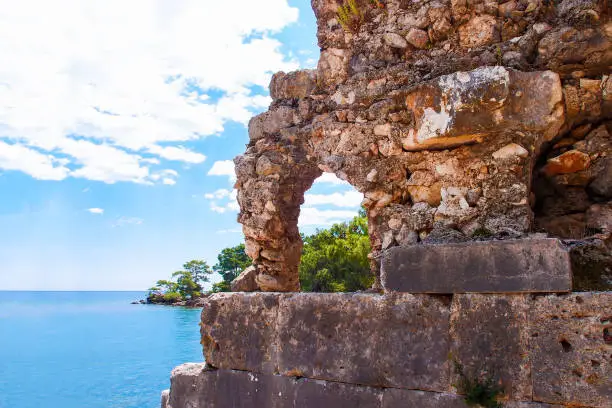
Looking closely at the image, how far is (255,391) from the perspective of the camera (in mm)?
3166

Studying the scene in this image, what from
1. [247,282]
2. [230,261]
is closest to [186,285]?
[230,261]

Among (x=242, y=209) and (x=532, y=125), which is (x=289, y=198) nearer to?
(x=242, y=209)

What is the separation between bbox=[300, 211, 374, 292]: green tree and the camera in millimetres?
16875

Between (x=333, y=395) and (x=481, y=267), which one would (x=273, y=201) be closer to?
(x=333, y=395)

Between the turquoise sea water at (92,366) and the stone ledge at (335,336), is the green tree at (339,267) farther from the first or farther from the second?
the stone ledge at (335,336)

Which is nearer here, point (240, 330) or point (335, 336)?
point (335, 336)

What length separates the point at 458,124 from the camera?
3486 millimetres

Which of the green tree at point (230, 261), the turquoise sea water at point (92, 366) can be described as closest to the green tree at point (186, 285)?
the green tree at point (230, 261)

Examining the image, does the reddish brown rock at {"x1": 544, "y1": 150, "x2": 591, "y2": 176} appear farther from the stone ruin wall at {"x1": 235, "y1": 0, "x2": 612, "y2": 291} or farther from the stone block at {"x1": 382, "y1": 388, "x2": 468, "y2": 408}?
the stone block at {"x1": 382, "y1": 388, "x2": 468, "y2": 408}

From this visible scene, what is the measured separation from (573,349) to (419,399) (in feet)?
2.80

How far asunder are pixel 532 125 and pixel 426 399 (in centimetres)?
204

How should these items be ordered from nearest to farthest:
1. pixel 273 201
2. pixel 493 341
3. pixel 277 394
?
1. pixel 493 341
2. pixel 277 394
3. pixel 273 201

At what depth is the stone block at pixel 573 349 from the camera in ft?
7.61

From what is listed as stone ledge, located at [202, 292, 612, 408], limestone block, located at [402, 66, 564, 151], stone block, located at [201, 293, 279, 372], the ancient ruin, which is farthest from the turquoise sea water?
limestone block, located at [402, 66, 564, 151]
